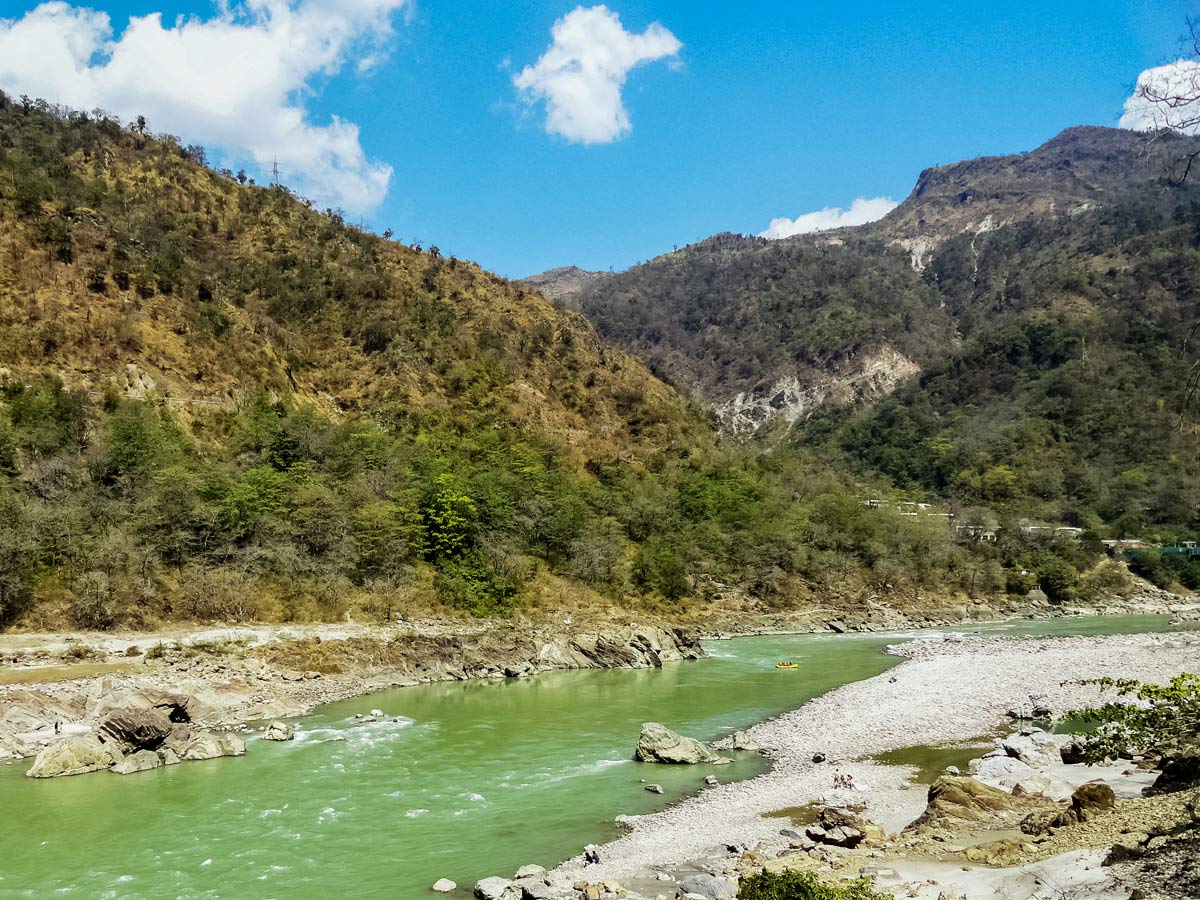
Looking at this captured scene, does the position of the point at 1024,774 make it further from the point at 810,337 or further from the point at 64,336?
the point at 810,337

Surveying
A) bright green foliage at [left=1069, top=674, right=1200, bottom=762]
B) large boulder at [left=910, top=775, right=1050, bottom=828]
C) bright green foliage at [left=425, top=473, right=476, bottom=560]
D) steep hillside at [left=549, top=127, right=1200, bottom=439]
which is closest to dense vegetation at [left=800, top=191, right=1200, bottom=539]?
steep hillside at [left=549, top=127, right=1200, bottom=439]

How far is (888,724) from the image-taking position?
22906mm

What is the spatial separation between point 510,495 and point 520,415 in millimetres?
16943

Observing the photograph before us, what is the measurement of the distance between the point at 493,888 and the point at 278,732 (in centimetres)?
1252

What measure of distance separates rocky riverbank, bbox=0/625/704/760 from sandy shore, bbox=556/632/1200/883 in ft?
41.5

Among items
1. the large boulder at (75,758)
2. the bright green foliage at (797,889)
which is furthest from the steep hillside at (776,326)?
the bright green foliage at (797,889)

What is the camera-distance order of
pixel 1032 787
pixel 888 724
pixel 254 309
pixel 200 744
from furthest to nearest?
pixel 254 309
pixel 888 724
pixel 200 744
pixel 1032 787

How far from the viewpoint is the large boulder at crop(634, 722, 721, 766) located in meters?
19.7

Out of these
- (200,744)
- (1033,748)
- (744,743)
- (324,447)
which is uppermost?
(324,447)

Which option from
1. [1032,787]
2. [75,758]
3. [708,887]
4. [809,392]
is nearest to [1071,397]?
[809,392]

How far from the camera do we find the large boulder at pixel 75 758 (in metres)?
18.0

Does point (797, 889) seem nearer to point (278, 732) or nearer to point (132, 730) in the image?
point (278, 732)

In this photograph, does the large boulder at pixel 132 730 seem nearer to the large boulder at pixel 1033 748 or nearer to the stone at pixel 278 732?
the stone at pixel 278 732

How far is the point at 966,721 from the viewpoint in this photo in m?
22.7
